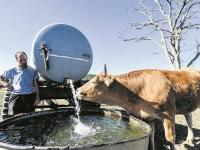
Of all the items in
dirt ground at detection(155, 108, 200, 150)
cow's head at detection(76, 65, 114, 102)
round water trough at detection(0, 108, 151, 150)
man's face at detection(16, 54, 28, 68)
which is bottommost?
dirt ground at detection(155, 108, 200, 150)

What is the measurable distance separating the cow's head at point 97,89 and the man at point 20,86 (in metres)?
1.37

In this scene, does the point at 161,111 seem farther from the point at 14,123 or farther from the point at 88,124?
the point at 14,123

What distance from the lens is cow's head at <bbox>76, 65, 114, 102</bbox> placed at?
4160 mm

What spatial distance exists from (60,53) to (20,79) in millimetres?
1680


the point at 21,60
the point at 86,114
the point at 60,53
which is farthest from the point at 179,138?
the point at 21,60

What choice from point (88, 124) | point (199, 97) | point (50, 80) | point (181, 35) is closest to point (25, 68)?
point (50, 80)

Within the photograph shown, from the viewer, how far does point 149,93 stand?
3965mm

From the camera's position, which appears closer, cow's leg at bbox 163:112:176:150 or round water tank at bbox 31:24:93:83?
cow's leg at bbox 163:112:176:150

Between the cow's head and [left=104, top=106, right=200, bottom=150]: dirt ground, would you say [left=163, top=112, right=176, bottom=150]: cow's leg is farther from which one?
the cow's head

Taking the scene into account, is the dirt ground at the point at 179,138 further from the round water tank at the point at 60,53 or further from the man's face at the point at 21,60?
the man's face at the point at 21,60

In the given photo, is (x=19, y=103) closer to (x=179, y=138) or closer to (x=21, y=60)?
(x=21, y=60)

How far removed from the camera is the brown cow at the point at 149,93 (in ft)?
12.6

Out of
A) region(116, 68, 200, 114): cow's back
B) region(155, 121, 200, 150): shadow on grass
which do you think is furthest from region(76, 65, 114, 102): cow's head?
region(155, 121, 200, 150): shadow on grass

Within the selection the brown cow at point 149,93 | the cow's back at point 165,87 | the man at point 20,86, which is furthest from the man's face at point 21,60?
the cow's back at point 165,87
